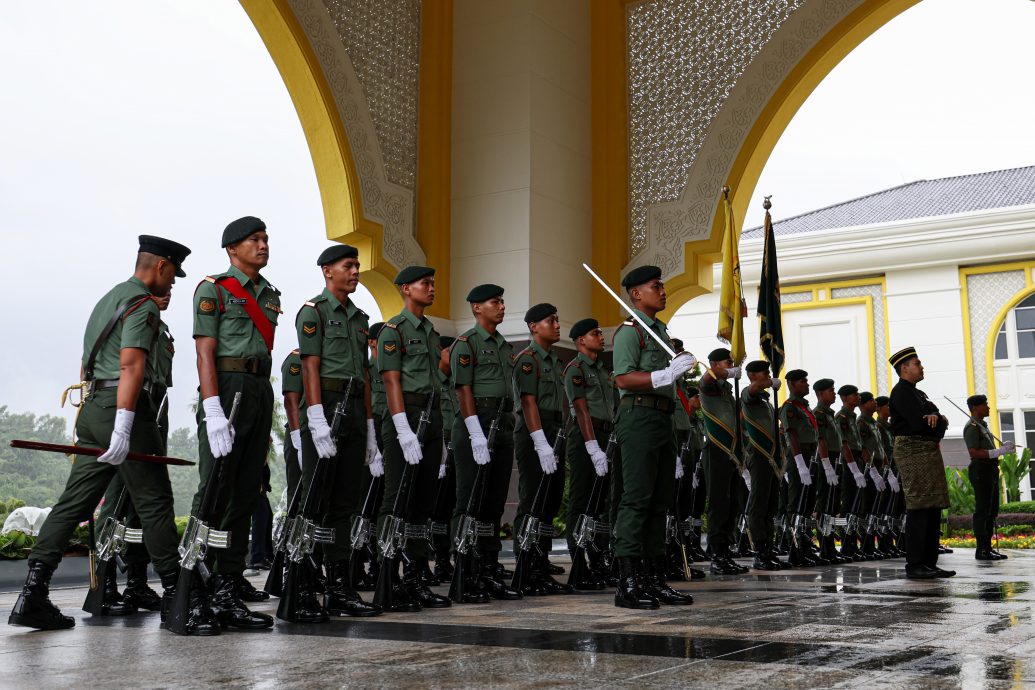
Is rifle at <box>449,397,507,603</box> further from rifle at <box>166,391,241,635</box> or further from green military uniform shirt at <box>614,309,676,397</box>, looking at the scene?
rifle at <box>166,391,241,635</box>

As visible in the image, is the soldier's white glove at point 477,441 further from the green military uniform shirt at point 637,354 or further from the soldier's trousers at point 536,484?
the green military uniform shirt at point 637,354

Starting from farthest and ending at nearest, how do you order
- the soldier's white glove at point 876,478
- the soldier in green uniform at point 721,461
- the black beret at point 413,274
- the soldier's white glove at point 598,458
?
the soldier's white glove at point 876,478
the soldier in green uniform at point 721,461
the soldier's white glove at point 598,458
the black beret at point 413,274

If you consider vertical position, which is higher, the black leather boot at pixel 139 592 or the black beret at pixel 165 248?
the black beret at pixel 165 248

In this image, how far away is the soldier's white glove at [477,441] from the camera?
502 cm

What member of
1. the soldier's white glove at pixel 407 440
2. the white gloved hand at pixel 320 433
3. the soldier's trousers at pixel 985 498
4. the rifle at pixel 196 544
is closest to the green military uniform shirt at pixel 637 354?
the soldier's white glove at pixel 407 440

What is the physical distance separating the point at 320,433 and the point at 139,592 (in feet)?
4.06

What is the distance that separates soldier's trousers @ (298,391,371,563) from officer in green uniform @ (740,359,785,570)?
11.6ft

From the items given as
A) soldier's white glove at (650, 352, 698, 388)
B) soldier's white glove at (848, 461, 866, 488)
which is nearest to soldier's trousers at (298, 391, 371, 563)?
soldier's white glove at (650, 352, 698, 388)

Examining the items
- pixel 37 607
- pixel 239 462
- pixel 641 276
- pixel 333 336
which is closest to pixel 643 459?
pixel 641 276

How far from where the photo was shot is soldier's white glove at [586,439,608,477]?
545 cm

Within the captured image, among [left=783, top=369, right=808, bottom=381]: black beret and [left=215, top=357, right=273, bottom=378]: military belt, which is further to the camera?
[left=783, top=369, right=808, bottom=381]: black beret

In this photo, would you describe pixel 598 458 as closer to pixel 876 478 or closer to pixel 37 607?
pixel 37 607

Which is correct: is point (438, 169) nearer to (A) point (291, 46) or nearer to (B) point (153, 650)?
(A) point (291, 46)

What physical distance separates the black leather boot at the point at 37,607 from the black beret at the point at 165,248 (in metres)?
1.25
